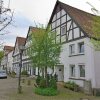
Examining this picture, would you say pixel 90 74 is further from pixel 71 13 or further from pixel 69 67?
pixel 71 13

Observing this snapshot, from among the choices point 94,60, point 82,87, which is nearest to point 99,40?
point 94,60

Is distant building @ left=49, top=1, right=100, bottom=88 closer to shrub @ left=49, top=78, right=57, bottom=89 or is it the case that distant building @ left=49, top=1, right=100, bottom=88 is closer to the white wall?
the white wall

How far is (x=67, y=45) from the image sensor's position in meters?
29.0

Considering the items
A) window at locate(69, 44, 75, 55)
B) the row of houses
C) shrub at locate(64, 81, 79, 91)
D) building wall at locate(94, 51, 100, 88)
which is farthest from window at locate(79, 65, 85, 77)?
window at locate(69, 44, 75, 55)

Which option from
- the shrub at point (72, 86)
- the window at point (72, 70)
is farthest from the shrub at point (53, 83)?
the window at point (72, 70)

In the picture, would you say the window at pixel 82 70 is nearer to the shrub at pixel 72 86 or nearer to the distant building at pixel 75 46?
the distant building at pixel 75 46

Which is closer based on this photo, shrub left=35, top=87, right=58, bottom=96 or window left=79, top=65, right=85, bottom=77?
shrub left=35, top=87, right=58, bottom=96

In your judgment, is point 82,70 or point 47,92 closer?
point 47,92

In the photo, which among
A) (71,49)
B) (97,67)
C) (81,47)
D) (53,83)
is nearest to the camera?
(53,83)

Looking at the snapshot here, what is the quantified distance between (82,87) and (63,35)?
755cm

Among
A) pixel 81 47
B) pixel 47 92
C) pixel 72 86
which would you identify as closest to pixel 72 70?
pixel 72 86

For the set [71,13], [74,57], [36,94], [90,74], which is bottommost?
[36,94]

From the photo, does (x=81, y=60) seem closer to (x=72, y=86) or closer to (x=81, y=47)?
(x=81, y=47)

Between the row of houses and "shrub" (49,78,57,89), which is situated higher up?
the row of houses
